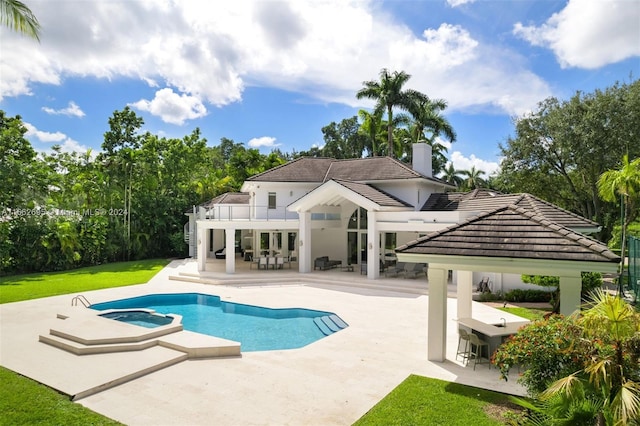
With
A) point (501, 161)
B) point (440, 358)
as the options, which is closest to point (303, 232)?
point (440, 358)

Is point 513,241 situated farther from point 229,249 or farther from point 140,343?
point 229,249

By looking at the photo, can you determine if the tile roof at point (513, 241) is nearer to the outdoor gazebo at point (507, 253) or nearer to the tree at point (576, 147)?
the outdoor gazebo at point (507, 253)

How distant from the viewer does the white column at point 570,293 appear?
8.93 m

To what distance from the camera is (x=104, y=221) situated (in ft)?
109

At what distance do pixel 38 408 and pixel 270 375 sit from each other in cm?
494

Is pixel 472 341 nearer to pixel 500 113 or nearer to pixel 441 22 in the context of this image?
pixel 441 22

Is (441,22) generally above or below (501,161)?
above

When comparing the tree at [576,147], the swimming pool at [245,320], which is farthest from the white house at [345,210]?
the tree at [576,147]

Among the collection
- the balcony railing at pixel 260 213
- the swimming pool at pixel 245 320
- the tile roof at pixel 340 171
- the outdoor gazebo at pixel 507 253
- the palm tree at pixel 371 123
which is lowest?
the swimming pool at pixel 245 320

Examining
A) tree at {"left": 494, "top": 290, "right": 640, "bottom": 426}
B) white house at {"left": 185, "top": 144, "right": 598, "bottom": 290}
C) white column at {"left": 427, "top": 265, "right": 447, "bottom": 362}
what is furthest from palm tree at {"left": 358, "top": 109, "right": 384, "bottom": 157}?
tree at {"left": 494, "top": 290, "right": 640, "bottom": 426}

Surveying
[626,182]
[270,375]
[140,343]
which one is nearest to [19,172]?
[140,343]

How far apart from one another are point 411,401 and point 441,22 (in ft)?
54.3

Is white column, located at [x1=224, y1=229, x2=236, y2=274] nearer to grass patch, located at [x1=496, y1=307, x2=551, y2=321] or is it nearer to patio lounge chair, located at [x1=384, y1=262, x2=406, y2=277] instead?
patio lounge chair, located at [x1=384, y1=262, x2=406, y2=277]

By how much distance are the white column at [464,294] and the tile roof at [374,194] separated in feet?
35.7
